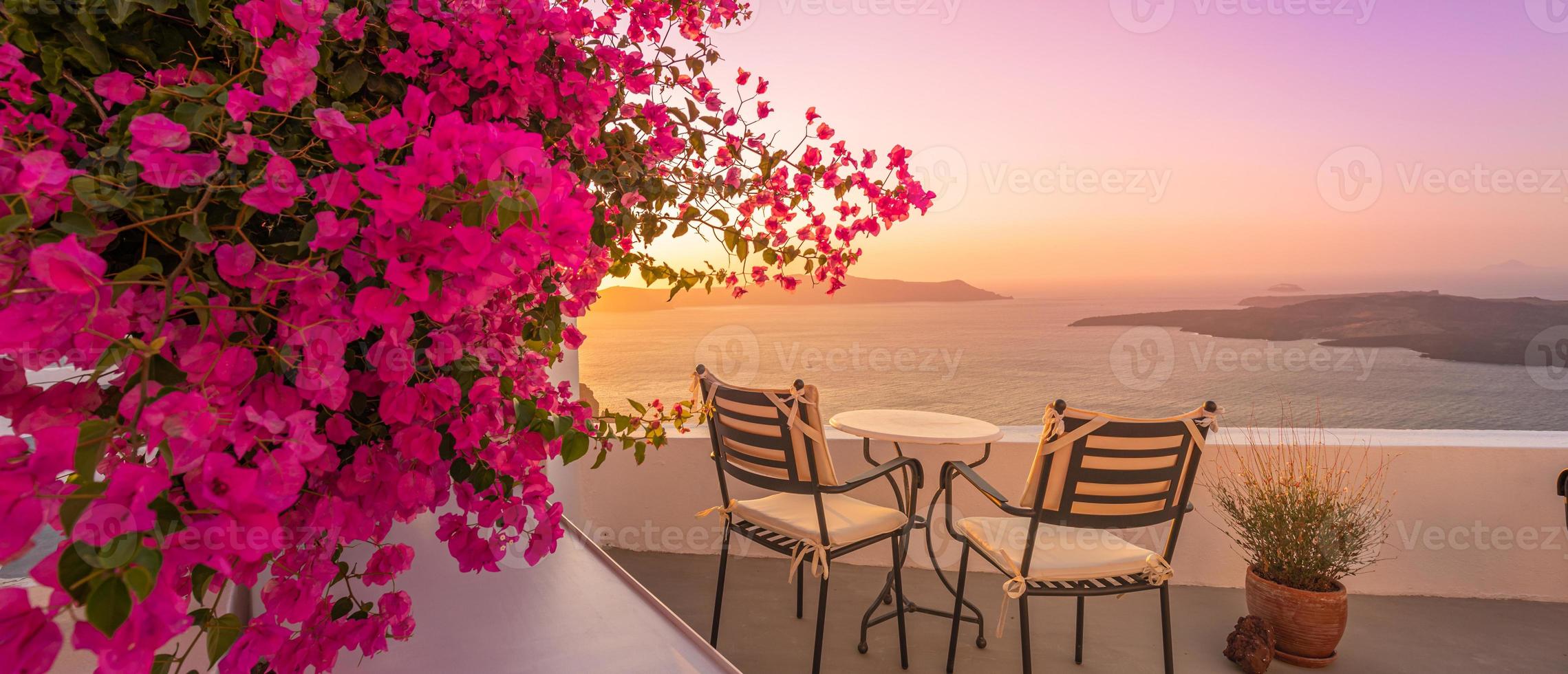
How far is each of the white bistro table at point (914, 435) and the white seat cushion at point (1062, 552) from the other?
0.34 m

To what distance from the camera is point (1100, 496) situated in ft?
7.25

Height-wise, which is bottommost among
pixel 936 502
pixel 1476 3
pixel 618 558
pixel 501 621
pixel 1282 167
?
pixel 618 558

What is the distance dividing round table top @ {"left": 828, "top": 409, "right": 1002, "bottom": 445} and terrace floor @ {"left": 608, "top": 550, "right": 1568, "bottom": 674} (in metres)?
0.85

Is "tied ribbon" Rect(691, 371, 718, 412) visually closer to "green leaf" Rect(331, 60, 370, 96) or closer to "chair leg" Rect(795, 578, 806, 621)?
"chair leg" Rect(795, 578, 806, 621)

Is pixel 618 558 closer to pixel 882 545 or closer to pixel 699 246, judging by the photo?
pixel 882 545

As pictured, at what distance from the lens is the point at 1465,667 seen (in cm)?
258

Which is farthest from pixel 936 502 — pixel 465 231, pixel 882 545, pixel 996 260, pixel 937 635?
pixel 996 260

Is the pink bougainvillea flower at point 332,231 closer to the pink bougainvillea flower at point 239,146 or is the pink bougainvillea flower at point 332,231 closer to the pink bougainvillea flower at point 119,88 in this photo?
the pink bougainvillea flower at point 239,146

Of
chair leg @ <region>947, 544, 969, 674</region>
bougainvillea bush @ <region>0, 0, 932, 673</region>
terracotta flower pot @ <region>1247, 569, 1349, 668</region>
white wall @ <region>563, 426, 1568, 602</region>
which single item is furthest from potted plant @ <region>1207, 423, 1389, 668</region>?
bougainvillea bush @ <region>0, 0, 932, 673</region>

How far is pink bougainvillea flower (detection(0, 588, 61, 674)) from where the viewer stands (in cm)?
20

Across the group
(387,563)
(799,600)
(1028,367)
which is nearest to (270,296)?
(387,563)

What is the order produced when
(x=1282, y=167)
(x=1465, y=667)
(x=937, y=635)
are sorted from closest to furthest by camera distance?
(x=1465, y=667)
(x=937, y=635)
(x=1282, y=167)

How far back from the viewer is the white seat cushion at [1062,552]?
223cm

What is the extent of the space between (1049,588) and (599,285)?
2011 mm
